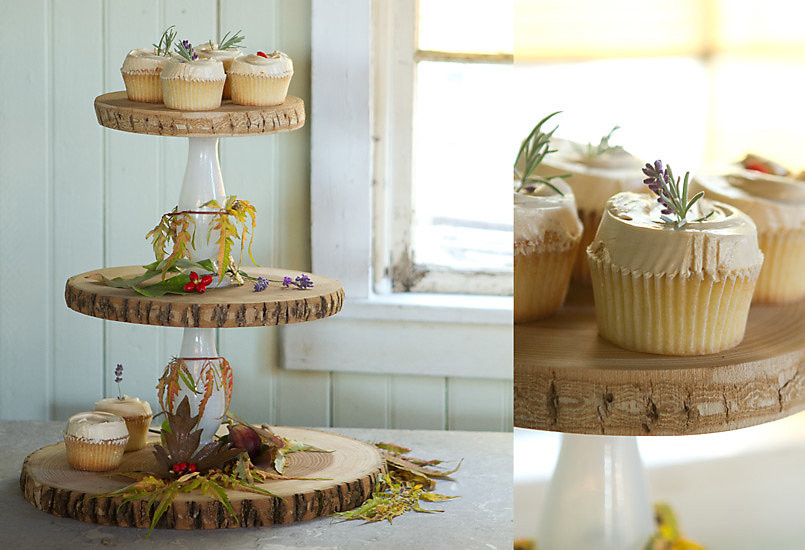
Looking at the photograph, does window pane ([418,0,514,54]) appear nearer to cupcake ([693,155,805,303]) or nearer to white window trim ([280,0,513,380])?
white window trim ([280,0,513,380])

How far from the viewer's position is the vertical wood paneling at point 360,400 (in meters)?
1.45

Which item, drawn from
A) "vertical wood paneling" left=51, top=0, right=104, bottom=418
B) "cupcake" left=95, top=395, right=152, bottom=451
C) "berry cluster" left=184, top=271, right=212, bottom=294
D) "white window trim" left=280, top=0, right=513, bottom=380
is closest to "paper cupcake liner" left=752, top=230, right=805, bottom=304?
"berry cluster" left=184, top=271, right=212, bottom=294

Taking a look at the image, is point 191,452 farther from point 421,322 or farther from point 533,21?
point 533,21

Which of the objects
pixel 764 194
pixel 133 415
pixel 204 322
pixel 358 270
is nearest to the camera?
pixel 764 194

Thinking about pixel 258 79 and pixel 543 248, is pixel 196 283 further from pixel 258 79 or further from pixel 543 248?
pixel 543 248

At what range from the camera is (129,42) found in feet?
4.57

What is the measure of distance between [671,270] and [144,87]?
90cm

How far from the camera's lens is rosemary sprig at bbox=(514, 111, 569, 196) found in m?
0.23

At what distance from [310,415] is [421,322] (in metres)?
0.24

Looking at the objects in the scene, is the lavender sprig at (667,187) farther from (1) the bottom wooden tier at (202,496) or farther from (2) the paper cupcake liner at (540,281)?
(1) the bottom wooden tier at (202,496)

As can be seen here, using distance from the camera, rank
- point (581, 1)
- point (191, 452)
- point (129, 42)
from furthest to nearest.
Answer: point (129, 42) < point (191, 452) < point (581, 1)

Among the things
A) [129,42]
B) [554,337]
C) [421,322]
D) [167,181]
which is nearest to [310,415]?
[421,322]

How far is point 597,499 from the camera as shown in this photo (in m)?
0.24

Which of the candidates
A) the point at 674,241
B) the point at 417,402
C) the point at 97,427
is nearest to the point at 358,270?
the point at 417,402
